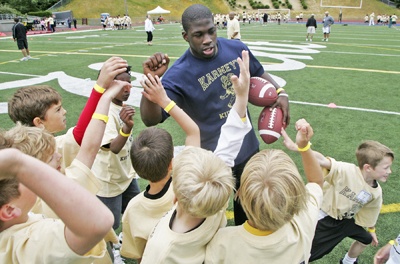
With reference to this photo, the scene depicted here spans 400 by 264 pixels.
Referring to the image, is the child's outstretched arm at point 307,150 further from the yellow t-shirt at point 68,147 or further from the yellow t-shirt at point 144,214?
the yellow t-shirt at point 68,147

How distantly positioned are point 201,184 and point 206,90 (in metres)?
1.30

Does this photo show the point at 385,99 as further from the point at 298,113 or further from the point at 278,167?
the point at 278,167

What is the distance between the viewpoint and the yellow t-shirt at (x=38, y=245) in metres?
1.32

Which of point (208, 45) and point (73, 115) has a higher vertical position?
point (208, 45)

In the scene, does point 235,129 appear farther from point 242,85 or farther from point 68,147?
point 68,147

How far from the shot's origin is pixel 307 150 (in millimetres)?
1970

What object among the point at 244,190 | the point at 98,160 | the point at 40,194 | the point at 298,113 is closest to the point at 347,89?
the point at 298,113

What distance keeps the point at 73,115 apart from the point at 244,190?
221 inches

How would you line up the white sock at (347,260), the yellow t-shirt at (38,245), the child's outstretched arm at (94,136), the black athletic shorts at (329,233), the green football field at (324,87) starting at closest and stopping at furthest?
the yellow t-shirt at (38,245) < the child's outstretched arm at (94,136) < the black athletic shorts at (329,233) < the white sock at (347,260) < the green football field at (324,87)

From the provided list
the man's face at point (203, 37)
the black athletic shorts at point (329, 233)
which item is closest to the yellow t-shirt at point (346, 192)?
the black athletic shorts at point (329, 233)

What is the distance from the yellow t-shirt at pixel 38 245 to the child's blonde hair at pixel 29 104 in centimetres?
123

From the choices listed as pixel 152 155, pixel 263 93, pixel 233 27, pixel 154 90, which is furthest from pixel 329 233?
pixel 233 27

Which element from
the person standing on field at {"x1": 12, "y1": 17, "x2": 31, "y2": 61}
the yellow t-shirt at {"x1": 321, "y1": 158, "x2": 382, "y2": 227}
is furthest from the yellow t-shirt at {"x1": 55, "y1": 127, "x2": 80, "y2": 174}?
the person standing on field at {"x1": 12, "y1": 17, "x2": 31, "y2": 61}

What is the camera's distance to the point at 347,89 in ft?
26.6
